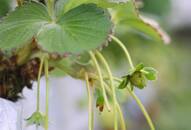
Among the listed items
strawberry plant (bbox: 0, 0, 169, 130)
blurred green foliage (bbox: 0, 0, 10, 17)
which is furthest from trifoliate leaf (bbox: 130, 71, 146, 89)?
blurred green foliage (bbox: 0, 0, 10, 17)

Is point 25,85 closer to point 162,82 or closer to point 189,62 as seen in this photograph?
point 162,82

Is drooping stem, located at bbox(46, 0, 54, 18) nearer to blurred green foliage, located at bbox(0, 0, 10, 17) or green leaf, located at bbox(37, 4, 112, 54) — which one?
green leaf, located at bbox(37, 4, 112, 54)

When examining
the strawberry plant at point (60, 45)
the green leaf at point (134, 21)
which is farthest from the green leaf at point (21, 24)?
the green leaf at point (134, 21)

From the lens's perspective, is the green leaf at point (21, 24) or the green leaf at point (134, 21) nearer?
the green leaf at point (21, 24)

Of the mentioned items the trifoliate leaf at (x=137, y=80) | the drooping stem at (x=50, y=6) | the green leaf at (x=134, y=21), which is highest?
the green leaf at (x=134, y=21)

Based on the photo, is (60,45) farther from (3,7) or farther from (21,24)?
(3,7)

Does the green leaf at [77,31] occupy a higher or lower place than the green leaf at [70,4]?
lower

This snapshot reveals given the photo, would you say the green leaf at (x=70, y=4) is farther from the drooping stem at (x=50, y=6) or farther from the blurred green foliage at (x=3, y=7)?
the blurred green foliage at (x=3, y=7)
